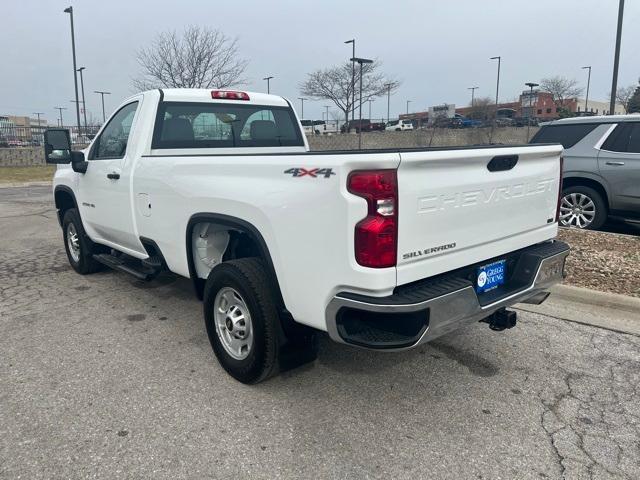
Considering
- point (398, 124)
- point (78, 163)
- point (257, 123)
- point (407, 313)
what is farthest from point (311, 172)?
point (398, 124)

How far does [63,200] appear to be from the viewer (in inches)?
250

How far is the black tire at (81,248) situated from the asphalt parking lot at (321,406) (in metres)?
1.35

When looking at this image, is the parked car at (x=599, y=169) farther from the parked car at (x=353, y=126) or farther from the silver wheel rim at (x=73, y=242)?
the parked car at (x=353, y=126)

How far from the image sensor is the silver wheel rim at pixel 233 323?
3.36 m

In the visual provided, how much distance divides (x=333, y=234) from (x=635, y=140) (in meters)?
6.58

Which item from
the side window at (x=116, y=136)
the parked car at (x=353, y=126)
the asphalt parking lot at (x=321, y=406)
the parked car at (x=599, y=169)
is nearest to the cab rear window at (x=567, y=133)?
the parked car at (x=599, y=169)

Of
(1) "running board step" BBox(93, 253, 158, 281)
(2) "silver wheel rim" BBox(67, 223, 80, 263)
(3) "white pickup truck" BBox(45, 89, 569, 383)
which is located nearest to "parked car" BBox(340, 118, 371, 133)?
(2) "silver wheel rim" BBox(67, 223, 80, 263)

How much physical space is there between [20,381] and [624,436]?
3787 mm

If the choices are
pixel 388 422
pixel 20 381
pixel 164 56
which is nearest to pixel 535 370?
pixel 388 422

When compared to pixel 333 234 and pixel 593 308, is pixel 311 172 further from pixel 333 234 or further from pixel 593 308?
pixel 593 308

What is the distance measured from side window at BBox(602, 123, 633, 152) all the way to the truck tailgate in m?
4.69

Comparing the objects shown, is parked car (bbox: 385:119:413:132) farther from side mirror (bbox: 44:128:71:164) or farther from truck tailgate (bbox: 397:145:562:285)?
truck tailgate (bbox: 397:145:562:285)

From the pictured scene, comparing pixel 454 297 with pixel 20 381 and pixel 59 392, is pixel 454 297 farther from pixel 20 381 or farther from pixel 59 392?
pixel 20 381

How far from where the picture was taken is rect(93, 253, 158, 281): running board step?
4.56 meters
